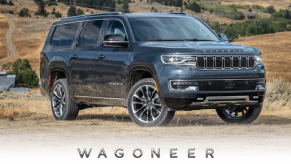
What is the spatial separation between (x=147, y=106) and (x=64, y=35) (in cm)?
339

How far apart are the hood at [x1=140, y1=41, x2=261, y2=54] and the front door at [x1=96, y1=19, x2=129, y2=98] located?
0.55 m

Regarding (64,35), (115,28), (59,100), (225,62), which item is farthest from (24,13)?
(225,62)

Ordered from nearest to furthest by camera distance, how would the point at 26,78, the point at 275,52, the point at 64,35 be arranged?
1. the point at 64,35
2. the point at 275,52
3. the point at 26,78

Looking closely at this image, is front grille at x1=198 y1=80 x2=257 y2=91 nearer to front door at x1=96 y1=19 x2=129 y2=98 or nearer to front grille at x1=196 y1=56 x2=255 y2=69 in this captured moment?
front grille at x1=196 y1=56 x2=255 y2=69

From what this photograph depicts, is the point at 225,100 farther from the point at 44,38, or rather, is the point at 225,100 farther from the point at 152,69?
the point at 44,38

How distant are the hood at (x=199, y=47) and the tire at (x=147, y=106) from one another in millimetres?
665

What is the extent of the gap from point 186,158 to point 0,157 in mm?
2230

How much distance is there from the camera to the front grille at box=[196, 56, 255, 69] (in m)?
8.77

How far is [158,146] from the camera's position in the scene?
7.03m

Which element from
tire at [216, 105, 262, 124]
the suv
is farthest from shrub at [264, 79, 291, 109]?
the suv

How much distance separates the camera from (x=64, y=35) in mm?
11703

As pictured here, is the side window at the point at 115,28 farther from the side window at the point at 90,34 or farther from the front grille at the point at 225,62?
the front grille at the point at 225,62

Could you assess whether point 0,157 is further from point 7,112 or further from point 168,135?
point 7,112

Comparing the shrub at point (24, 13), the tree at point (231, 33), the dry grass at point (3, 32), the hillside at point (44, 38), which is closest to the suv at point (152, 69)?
the hillside at point (44, 38)
